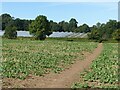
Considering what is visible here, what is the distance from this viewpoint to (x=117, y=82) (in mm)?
14977

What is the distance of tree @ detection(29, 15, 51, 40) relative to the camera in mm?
91688

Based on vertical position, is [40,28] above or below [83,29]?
above

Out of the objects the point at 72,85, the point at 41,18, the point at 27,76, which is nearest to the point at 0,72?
the point at 27,76

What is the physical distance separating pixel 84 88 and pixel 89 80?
233 cm

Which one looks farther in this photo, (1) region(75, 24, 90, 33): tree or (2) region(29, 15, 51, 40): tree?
(1) region(75, 24, 90, 33): tree

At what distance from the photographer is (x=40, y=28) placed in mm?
94438

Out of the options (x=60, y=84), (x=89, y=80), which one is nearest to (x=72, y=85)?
(x=60, y=84)

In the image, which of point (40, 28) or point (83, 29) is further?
point (83, 29)

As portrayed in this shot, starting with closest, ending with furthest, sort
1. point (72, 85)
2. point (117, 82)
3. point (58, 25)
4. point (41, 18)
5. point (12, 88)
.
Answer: point (12, 88), point (72, 85), point (117, 82), point (41, 18), point (58, 25)

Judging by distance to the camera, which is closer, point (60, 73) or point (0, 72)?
point (0, 72)

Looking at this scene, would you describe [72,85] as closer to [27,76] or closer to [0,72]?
[27,76]

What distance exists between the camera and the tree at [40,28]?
91688 mm

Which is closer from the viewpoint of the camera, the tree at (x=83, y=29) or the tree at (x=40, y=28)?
the tree at (x=40, y=28)

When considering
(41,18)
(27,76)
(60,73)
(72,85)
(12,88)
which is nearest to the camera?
(12,88)
